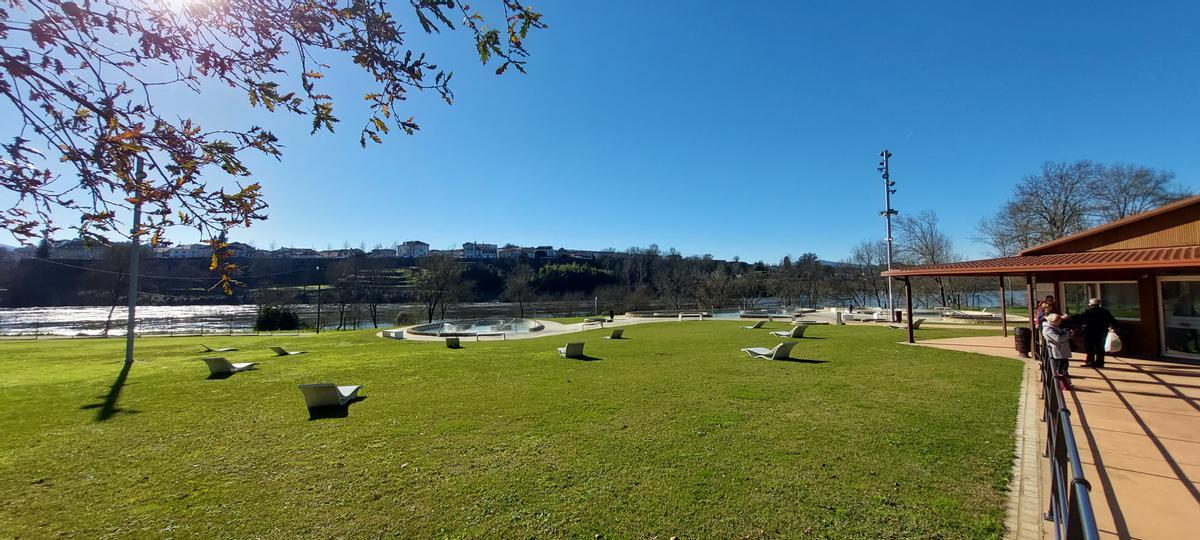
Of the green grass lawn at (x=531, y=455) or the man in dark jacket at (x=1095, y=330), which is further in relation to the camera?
the man in dark jacket at (x=1095, y=330)

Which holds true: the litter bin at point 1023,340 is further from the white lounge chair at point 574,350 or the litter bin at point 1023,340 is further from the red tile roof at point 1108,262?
the white lounge chair at point 574,350

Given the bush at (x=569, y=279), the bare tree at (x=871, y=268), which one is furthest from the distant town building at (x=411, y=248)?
the bare tree at (x=871, y=268)

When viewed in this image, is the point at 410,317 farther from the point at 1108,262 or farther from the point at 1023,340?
the point at 1108,262

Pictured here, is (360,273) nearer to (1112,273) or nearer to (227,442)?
(227,442)

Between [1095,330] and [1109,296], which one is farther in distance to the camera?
[1109,296]

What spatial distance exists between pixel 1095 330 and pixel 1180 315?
3443 mm

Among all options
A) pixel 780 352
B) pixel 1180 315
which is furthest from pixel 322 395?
pixel 1180 315

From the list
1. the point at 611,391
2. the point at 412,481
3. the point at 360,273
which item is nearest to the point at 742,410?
the point at 611,391

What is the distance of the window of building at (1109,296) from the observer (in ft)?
41.3

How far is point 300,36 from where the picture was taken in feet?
7.70

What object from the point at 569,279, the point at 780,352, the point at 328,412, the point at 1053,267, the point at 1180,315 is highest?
the point at 569,279

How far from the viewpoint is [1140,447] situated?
214 inches

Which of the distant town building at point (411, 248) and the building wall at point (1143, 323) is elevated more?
the distant town building at point (411, 248)

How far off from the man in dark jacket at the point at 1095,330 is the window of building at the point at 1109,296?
2815 millimetres
